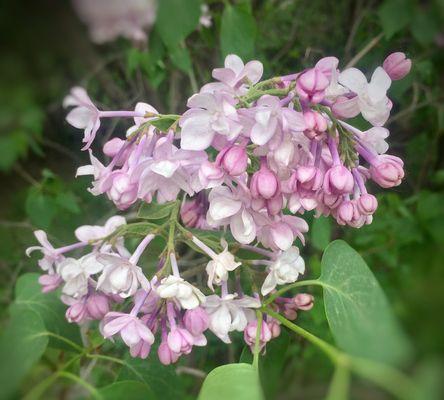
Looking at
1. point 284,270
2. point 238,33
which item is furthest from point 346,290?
point 238,33

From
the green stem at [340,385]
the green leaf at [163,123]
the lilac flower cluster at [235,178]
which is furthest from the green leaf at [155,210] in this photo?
the green stem at [340,385]

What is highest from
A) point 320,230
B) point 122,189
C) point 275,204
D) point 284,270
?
point 122,189

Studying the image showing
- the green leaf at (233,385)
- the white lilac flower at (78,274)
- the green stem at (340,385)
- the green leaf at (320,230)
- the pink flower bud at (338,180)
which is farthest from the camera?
the green leaf at (320,230)

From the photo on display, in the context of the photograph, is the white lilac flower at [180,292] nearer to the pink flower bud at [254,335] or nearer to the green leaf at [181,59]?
the pink flower bud at [254,335]

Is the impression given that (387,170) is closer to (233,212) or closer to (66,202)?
(233,212)

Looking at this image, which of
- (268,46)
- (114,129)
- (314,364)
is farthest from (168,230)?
(314,364)
